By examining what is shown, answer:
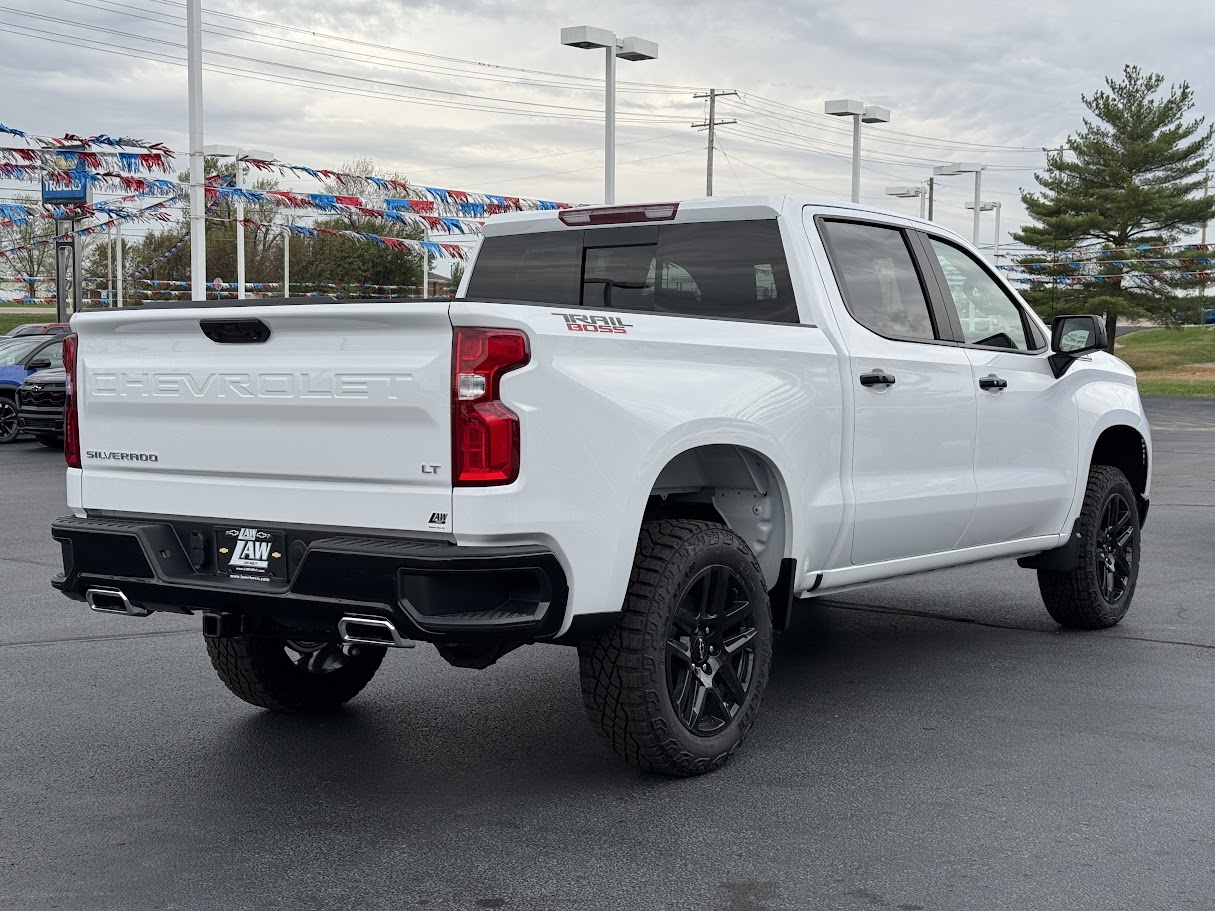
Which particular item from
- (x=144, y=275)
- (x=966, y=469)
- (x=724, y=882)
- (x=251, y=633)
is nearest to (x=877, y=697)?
(x=966, y=469)

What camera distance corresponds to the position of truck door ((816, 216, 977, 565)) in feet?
19.0

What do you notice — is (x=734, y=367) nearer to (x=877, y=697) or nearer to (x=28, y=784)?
(x=877, y=697)

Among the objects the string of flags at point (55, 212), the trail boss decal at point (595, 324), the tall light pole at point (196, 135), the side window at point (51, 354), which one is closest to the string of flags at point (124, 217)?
the string of flags at point (55, 212)

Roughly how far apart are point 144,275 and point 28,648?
65.5 m

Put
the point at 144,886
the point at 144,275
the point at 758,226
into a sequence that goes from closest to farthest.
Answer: the point at 144,886 → the point at 758,226 → the point at 144,275

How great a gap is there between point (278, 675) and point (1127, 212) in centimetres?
5757

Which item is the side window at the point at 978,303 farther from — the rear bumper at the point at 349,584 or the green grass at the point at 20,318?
the green grass at the point at 20,318

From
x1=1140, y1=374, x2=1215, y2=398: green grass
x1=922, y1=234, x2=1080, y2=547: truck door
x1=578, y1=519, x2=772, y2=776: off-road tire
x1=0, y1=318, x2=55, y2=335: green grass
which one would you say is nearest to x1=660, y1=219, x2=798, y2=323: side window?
x1=922, y1=234, x2=1080, y2=547: truck door

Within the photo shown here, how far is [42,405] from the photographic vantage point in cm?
1997

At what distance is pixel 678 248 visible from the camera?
6.12 m

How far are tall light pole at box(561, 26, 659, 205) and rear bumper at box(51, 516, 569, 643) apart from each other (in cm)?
1954

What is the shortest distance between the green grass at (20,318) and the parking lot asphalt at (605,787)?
179 feet

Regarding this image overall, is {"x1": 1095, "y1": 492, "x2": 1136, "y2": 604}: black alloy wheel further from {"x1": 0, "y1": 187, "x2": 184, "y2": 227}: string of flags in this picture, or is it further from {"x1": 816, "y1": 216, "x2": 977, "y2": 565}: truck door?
{"x1": 0, "y1": 187, "x2": 184, "y2": 227}: string of flags

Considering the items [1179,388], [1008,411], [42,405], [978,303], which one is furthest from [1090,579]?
[1179,388]
